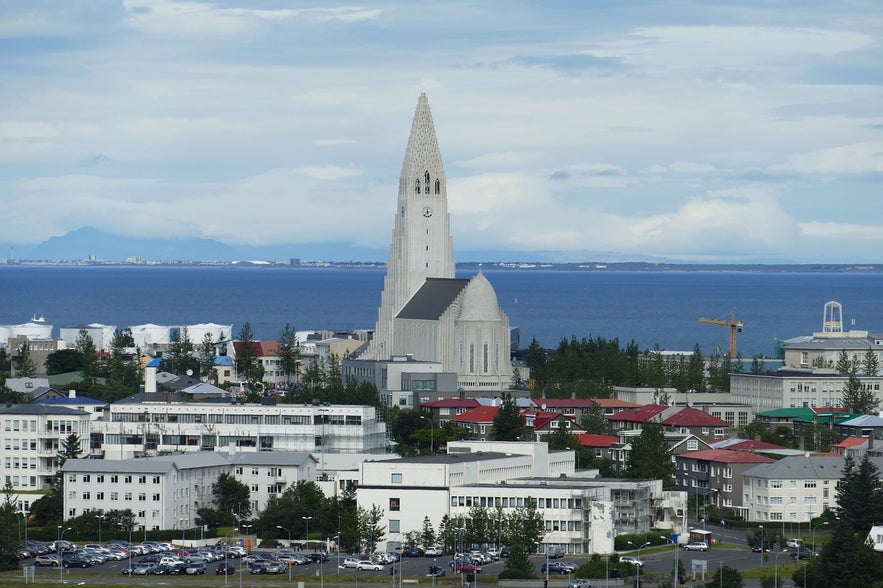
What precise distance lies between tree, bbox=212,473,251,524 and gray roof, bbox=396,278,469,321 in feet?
225

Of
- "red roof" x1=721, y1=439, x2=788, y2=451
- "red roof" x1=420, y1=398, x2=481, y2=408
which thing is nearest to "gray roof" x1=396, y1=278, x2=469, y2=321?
"red roof" x1=420, y1=398, x2=481, y2=408

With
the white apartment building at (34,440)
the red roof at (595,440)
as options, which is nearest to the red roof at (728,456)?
the red roof at (595,440)

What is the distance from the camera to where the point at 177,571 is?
9462cm

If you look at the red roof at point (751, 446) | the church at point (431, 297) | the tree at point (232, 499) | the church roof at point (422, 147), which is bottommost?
the tree at point (232, 499)

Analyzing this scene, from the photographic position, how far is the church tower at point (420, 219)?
633 feet

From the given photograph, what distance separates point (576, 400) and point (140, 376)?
119 feet

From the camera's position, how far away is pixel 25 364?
177 m

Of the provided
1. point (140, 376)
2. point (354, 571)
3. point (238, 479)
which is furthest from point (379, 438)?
point (140, 376)

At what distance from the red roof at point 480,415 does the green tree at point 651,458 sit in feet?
59.1

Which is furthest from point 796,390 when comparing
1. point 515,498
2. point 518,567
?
point 518,567

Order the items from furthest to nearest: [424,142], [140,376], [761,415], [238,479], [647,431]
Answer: [424,142] < [140,376] < [761,415] < [647,431] < [238,479]

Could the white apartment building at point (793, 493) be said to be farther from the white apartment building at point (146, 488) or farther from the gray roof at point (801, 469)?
the white apartment building at point (146, 488)

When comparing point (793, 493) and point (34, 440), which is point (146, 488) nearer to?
point (34, 440)

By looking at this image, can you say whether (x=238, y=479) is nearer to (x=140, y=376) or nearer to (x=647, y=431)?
(x=647, y=431)
